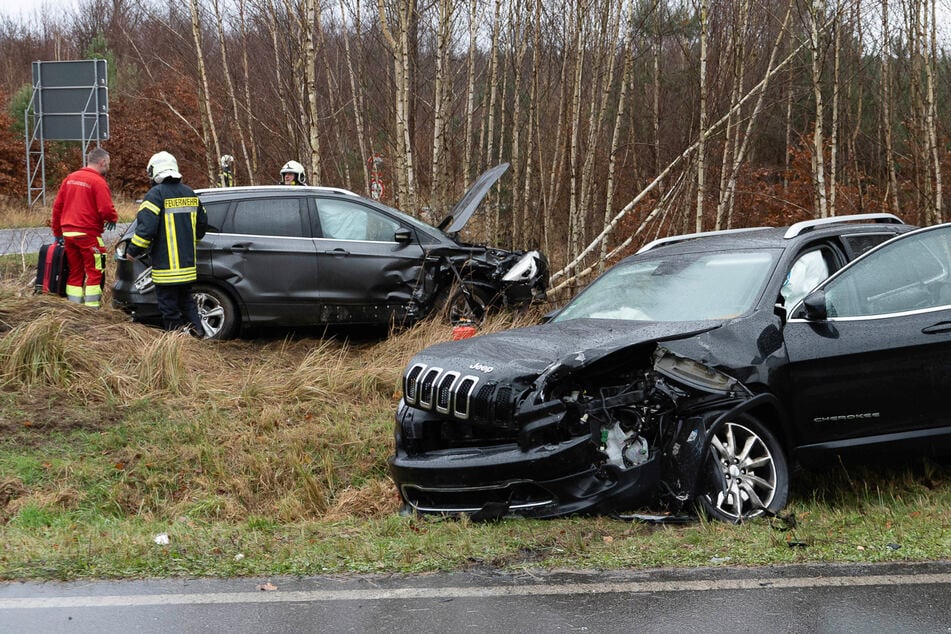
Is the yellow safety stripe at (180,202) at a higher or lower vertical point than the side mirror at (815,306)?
higher

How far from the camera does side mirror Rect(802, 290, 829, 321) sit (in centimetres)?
552

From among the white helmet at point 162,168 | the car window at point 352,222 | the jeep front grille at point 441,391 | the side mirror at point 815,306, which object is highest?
the white helmet at point 162,168

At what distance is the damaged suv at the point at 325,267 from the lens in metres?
10.0

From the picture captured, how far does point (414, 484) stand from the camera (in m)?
5.31

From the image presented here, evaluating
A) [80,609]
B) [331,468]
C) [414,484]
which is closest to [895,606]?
[414,484]

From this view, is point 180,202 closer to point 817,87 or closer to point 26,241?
point 26,241

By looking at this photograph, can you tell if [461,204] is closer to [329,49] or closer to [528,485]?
[528,485]

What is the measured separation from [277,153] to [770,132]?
57.6 ft

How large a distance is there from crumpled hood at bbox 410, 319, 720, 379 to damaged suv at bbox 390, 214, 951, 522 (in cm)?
2

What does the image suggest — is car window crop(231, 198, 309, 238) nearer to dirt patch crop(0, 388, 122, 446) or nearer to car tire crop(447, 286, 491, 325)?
car tire crop(447, 286, 491, 325)

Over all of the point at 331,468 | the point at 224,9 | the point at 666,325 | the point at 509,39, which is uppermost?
the point at 224,9

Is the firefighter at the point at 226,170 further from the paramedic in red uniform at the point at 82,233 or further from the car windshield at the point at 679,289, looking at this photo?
the car windshield at the point at 679,289

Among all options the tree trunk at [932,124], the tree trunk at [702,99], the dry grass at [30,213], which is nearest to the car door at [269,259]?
the tree trunk at [702,99]

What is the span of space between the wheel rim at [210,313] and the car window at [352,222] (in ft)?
4.36
